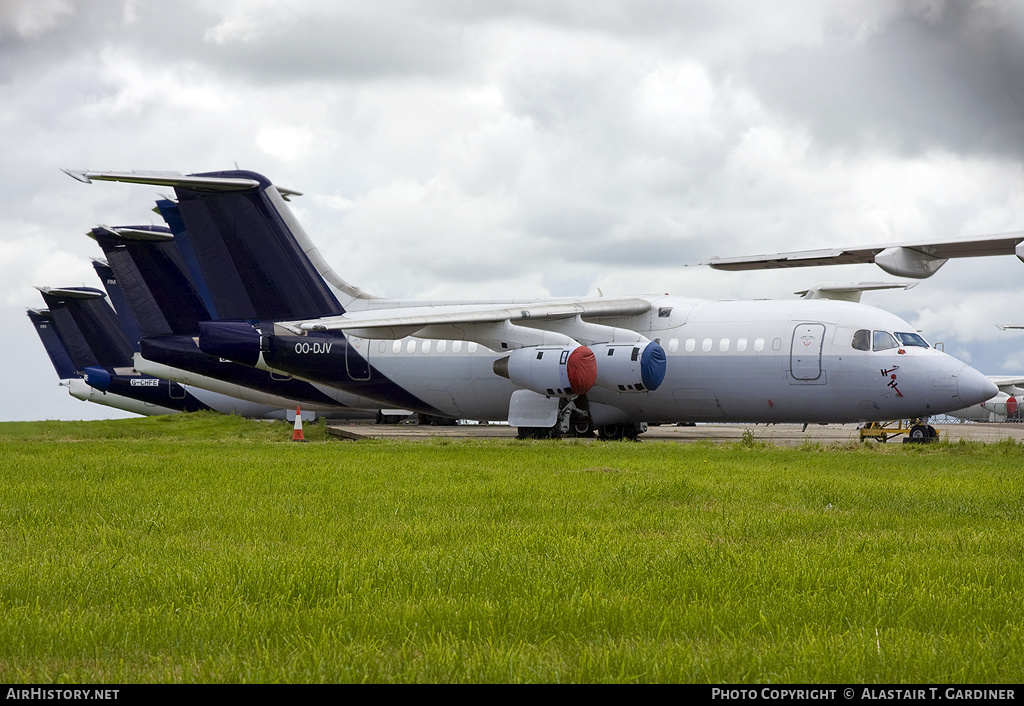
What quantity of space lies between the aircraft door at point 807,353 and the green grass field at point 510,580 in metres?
9.99

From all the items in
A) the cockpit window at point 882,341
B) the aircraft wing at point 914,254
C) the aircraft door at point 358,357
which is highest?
the aircraft wing at point 914,254

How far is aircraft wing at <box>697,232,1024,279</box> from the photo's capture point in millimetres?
13352

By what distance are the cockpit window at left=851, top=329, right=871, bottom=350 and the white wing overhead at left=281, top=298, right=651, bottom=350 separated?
14.0ft

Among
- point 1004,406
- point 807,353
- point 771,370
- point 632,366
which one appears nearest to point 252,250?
point 632,366

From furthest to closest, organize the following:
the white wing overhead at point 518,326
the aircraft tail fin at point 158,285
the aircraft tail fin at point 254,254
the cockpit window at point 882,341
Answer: the aircraft tail fin at point 158,285 → the aircraft tail fin at point 254,254 → the white wing overhead at point 518,326 → the cockpit window at point 882,341

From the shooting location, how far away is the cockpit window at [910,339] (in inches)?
792

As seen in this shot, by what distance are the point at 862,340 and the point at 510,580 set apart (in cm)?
1655

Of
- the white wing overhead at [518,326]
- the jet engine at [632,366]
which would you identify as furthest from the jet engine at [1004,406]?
the jet engine at [632,366]

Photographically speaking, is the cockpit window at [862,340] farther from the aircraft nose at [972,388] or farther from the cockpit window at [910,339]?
the aircraft nose at [972,388]

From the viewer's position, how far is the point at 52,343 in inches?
2035

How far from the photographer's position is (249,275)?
2539 cm

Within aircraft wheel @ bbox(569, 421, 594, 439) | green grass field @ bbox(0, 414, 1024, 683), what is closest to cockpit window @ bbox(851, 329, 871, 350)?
aircraft wheel @ bbox(569, 421, 594, 439)
